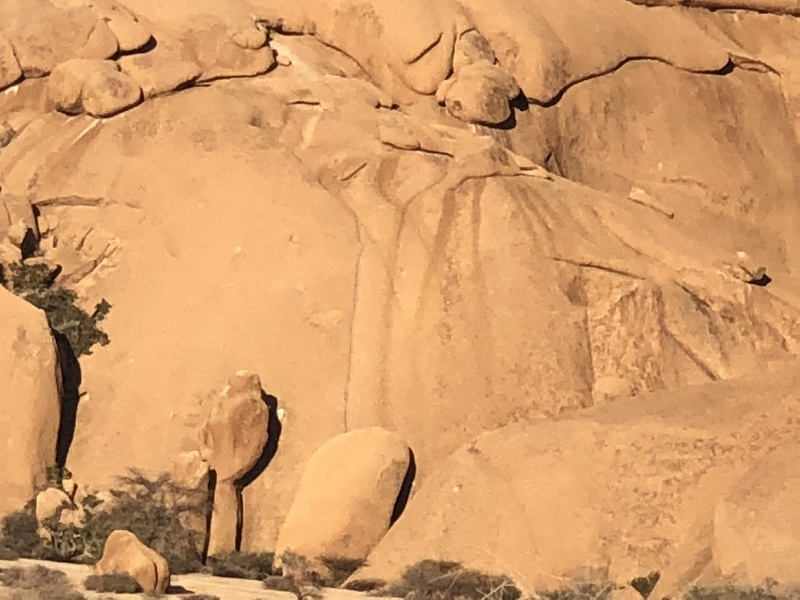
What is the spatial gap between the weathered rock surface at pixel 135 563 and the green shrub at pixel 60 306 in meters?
6.07

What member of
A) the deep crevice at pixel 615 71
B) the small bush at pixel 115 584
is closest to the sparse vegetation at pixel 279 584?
the small bush at pixel 115 584

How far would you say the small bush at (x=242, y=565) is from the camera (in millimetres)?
18953

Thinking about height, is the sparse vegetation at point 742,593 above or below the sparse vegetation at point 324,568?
above

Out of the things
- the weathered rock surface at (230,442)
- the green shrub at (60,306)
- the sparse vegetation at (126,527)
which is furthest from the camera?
the green shrub at (60,306)

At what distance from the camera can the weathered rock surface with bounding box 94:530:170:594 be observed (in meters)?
16.3

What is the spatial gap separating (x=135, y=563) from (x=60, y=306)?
7.25 meters

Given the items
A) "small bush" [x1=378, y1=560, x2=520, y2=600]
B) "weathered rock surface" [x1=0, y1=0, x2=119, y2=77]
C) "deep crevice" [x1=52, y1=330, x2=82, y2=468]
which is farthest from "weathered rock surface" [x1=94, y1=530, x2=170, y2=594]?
"weathered rock surface" [x1=0, y1=0, x2=119, y2=77]

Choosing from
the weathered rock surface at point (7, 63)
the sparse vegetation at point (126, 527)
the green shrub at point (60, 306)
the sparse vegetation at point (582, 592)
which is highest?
the weathered rock surface at point (7, 63)

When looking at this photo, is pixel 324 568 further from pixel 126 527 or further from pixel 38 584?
pixel 38 584

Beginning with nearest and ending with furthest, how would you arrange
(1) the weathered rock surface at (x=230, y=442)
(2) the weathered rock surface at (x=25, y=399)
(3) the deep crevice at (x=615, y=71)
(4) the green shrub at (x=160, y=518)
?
(4) the green shrub at (x=160, y=518), (2) the weathered rock surface at (x=25, y=399), (1) the weathered rock surface at (x=230, y=442), (3) the deep crevice at (x=615, y=71)

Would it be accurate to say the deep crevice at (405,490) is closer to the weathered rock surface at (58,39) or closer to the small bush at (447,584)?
the small bush at (447,584)

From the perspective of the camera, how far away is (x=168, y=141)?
2392cm

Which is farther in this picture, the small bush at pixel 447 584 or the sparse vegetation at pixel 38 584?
the small bush at pixel 447 584

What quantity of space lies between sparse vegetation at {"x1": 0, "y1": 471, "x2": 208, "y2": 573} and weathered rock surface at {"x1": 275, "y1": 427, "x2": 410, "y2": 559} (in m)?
→ 1.26
